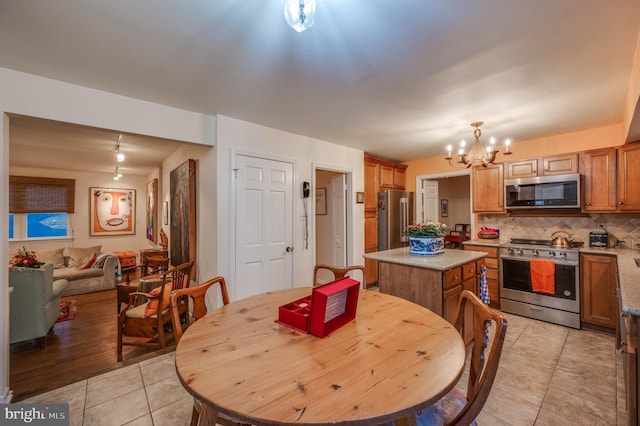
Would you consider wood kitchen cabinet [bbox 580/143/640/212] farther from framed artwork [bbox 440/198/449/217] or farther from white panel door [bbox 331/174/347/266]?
framed artwork [bbox 440/198/449/217]

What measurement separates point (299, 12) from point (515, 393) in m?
2.77

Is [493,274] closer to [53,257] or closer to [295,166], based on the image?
[295,166]

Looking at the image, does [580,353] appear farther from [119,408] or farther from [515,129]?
[119,408]

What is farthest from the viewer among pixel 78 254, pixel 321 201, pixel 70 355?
pixel 78 254

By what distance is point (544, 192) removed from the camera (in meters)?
3.51

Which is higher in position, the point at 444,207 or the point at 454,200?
the point at 454,200

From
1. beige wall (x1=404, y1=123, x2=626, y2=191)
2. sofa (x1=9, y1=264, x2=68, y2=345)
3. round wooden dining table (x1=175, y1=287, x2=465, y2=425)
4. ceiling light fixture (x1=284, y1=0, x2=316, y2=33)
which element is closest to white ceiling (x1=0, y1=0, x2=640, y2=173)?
ceiling light fixture (x1=284, y1=0, x2=316, y2=33)

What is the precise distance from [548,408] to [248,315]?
2.10 metres

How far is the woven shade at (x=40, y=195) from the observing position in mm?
5516

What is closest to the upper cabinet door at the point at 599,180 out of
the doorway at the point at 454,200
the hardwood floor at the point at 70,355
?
the doorway at the point at 454,200

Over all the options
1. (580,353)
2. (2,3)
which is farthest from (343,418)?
(580,353)

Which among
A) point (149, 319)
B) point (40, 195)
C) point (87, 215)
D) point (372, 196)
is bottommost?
point (149, 319)

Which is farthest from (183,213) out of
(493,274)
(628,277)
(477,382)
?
(628,277)

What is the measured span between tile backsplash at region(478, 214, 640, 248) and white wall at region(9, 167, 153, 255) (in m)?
7.31
